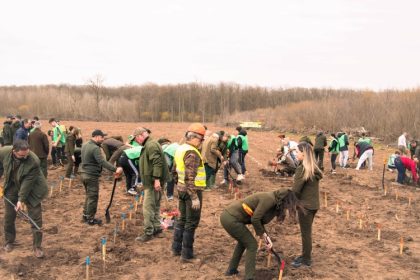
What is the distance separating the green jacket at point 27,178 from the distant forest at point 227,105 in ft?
86.2

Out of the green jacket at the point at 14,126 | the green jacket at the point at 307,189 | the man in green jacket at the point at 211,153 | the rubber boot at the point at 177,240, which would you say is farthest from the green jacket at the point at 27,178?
the green jacket at the point at 14,126

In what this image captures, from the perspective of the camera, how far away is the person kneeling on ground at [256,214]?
207 inches

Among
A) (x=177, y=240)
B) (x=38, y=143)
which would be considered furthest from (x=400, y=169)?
(x=38, y=143)

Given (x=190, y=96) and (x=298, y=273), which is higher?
(x=190, y=96)

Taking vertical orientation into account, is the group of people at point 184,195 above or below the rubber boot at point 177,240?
above

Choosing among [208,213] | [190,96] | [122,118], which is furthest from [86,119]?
[208,213]

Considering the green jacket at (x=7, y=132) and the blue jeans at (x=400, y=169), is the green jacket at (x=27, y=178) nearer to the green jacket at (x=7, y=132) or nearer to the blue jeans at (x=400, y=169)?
the green jacket at (x=7, y=132)

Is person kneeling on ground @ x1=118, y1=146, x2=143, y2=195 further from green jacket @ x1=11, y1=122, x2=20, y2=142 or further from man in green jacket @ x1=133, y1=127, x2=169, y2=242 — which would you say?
green jacket @ x1=11, y1=122, x2=20, y2=142

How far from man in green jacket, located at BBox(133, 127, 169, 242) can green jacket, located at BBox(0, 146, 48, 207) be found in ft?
5.61

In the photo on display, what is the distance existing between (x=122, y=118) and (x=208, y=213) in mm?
39482

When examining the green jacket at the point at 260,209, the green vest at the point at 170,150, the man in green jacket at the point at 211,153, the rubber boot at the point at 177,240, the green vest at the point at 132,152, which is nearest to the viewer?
the green jacket at the point at 260,209

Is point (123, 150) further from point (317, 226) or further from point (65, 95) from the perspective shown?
point (65, 95)

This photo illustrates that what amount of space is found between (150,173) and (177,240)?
1.33m

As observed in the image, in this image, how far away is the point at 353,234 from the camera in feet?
26.1
